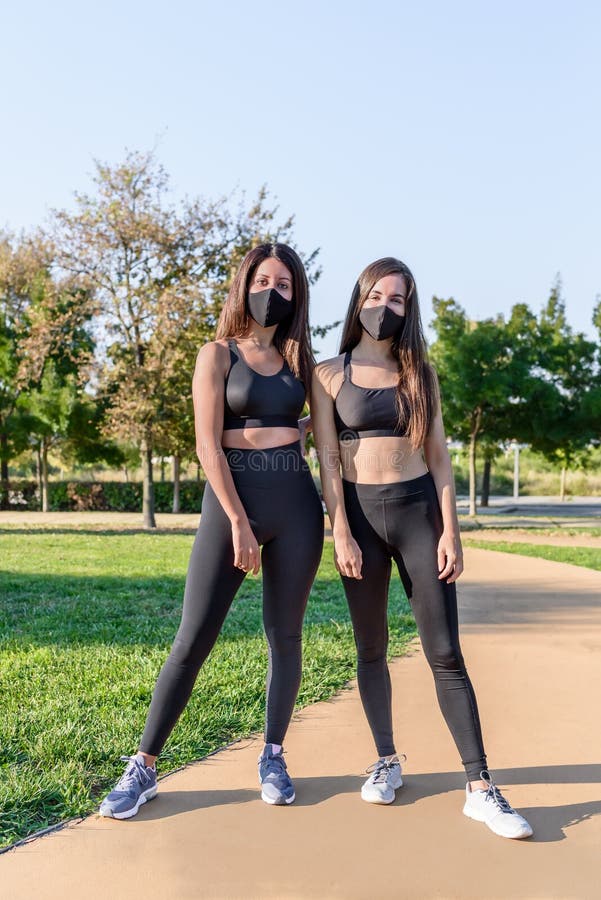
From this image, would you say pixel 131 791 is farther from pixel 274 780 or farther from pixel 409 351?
pixel 409 351

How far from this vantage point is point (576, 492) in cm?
4175

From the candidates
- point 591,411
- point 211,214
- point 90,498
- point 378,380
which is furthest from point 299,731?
point 90,498

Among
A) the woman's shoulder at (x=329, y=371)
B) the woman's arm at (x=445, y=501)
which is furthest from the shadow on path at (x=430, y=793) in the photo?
the woman's shoulder at (x=329, y=371)

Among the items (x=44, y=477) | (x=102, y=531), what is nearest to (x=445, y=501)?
(x=102, y=531)

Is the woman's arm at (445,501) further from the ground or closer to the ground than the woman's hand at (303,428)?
closer to the ground

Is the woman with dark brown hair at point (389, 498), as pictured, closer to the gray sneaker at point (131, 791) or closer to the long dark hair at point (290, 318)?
the long dark hair at point (290, 318)

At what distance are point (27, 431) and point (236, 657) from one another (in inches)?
791

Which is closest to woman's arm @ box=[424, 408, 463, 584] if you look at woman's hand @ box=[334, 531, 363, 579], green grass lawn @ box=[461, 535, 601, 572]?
woman's hand @ box=[334, 531, 363, 579]

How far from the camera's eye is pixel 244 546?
9.97 feet

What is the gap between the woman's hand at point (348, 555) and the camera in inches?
121

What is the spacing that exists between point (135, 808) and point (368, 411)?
170cm

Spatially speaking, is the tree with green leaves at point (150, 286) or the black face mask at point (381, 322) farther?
the tree with green leaves at point (150, 286)

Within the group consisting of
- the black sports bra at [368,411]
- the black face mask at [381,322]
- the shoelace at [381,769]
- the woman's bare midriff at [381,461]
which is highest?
the black face mask at [381,322]

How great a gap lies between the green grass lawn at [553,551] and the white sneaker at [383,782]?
7.83 metres
